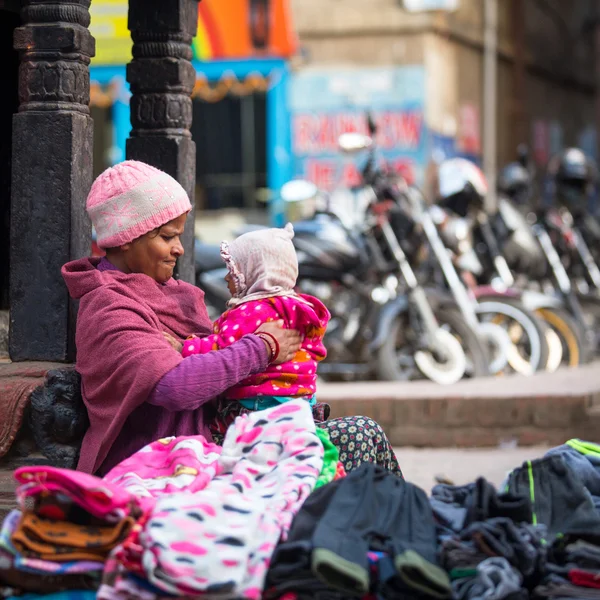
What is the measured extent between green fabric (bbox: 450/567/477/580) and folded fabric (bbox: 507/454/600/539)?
40 centimetres

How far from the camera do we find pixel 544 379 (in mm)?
8523

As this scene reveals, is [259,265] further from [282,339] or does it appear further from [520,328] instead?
[520,328]

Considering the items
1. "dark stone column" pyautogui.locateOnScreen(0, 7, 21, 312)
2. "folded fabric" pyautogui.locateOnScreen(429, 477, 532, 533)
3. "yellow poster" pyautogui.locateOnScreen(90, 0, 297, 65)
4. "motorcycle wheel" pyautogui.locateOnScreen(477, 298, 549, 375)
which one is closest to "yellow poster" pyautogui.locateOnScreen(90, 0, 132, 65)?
"yellow poster" pyautogui.locateOnScreen(90, 0, 297, 65)

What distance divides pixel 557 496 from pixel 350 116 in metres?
12.9

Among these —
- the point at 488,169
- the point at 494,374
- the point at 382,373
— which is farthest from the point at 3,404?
the point at 488,169

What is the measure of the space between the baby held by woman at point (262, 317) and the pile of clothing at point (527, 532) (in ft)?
1.71

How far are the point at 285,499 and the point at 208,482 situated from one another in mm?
217

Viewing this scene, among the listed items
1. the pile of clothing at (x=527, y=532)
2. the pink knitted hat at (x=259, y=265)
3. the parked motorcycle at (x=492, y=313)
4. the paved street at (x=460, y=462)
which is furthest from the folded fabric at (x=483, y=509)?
the parked motorcycle at (x=492, y=313)

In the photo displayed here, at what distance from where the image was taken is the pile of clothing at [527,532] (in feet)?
10.1

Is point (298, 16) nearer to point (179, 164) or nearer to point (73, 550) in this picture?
point (179, 164)

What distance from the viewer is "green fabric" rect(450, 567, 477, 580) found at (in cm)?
308

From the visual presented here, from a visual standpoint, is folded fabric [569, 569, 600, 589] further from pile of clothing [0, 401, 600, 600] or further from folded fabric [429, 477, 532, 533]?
folded fabric [429, 477, 532, 533]

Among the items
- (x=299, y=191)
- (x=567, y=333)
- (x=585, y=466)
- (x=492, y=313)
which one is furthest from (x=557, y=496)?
(x=567, y=333)

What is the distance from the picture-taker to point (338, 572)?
2.95 m
